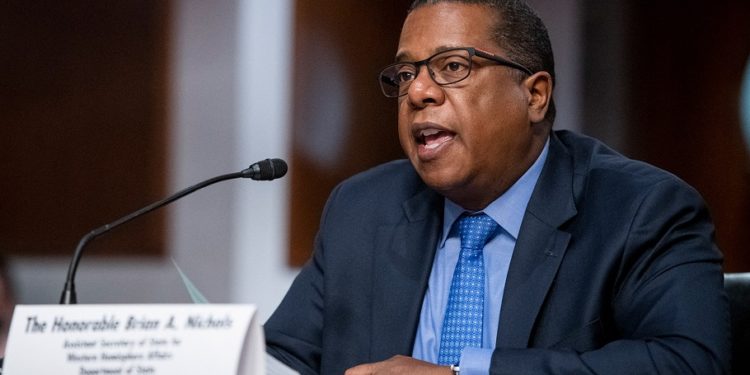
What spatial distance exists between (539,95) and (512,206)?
22 cm

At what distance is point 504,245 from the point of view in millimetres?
1760

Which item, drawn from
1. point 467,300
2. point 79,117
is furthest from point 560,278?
point 79,117

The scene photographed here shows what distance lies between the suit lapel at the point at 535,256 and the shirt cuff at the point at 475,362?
0.18 meters

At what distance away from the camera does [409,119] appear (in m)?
1.73

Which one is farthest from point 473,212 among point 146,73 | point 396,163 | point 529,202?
point 146,73

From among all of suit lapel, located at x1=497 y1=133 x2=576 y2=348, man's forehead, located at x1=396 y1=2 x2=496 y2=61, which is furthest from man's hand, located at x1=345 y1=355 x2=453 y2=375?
man's forehead, located at x1=396 y1=2 x2=496 y2=61

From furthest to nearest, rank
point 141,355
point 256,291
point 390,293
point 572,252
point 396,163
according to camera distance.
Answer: point 256,291 → point 396,163 → point 390,293 → point 572,252 → point 141,355

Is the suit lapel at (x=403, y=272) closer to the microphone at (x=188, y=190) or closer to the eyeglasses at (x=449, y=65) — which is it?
the eyeglasses at (x=449, y=65)

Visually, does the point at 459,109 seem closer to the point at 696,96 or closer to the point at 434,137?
the point at 434,137

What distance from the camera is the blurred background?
3.28 meters

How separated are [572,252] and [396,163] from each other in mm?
538

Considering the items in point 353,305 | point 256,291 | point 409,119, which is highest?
point 409,119

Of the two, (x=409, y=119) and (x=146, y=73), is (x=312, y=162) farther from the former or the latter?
(x=409, y=119)

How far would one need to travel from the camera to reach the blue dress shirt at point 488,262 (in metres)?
1.70
